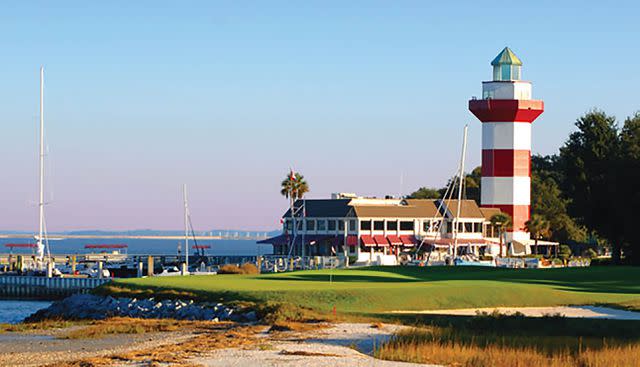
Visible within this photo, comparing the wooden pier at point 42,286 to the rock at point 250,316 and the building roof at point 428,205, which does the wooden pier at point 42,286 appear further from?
the building roof at point 428,205

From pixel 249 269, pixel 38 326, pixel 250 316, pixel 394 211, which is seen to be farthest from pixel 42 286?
pixel 250 316

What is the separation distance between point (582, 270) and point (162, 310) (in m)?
27.6

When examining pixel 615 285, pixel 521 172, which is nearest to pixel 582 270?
pixel 615 285

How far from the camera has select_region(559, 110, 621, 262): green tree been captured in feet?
242

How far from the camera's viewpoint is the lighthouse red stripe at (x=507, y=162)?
89000mm

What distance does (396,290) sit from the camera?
4397 centimetres

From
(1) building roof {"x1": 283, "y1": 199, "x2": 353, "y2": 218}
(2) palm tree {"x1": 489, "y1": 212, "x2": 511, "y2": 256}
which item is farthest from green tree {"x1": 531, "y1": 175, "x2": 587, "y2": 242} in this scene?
(1) building roof {"x1": 283, "y1": 199, "x2": 353, "y2": 218}

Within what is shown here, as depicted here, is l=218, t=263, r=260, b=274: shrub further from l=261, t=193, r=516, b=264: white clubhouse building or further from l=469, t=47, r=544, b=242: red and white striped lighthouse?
l=469, t=47, r=544, b=242: red and white striped lighthouse

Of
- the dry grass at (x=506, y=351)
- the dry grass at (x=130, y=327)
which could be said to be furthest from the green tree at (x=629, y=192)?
the dry grass at (x=506, y=351)

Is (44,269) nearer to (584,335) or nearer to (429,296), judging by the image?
(429,296)

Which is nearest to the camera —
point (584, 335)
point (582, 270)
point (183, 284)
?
point (584, 335)

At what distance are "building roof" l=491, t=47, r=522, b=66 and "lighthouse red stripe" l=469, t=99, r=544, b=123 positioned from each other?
3.78 meters

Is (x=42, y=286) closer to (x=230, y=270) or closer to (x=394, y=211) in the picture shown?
(x=230, y=270)

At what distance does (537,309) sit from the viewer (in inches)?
1628
